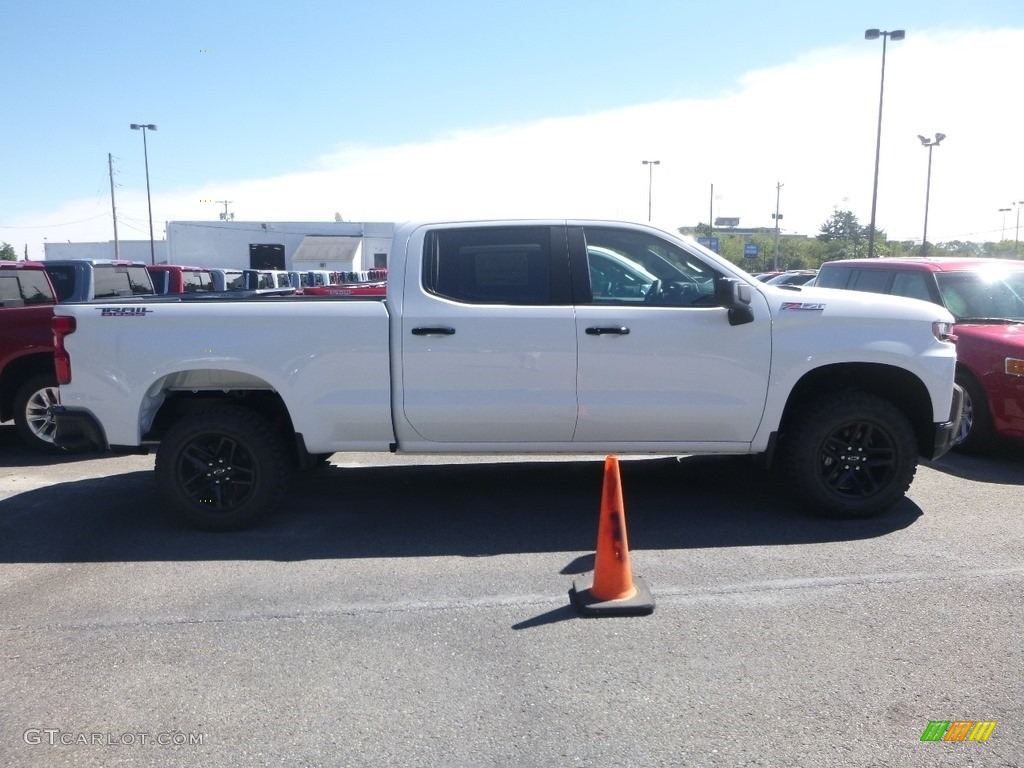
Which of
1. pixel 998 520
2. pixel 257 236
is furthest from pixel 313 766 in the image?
pixel 257 236

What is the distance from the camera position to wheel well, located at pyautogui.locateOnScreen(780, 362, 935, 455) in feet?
20.1

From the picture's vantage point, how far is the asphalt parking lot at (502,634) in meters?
3.51

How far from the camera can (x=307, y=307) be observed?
591cm

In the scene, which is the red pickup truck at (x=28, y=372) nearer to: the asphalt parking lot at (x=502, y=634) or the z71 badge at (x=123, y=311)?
the asphalt parking lot at (x=502, y=634)

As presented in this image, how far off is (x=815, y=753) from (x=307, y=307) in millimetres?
3975

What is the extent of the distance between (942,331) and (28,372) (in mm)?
7861

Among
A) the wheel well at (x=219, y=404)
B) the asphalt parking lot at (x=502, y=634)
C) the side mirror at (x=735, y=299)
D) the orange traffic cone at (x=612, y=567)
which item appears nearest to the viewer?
the asphalt parking lot at (x=502, y=634)

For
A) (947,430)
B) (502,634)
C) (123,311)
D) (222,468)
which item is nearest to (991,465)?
(947,430)

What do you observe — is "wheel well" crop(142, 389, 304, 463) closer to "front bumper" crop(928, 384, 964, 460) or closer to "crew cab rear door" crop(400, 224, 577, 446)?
"crew cab rear door" crop(400, 224, 577, 446)

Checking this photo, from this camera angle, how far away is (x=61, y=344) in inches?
235

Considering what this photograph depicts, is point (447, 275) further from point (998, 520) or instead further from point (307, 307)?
point (998, 520)

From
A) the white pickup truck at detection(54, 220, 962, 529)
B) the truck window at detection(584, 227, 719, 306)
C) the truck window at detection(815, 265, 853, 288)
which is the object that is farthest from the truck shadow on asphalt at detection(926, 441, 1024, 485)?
the truck window at detection(584, 227, 719, 306)

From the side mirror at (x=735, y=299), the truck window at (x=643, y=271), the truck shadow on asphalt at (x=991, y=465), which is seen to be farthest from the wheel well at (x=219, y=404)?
the truck shadow on asphalt at (x=991, y=465)

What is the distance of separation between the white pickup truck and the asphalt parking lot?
1.77 feet
